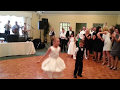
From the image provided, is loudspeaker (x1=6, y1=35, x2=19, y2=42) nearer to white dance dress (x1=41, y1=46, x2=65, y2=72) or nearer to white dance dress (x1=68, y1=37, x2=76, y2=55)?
white dance dress (x1=68, y1=37, x2=76, y2=55)

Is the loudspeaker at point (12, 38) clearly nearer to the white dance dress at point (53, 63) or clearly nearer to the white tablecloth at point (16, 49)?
the white tablecloth at point (16, 49)

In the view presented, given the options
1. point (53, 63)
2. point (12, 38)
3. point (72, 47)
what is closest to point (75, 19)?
point (72, 47)

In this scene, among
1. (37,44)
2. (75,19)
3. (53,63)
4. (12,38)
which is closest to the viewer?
(53,63)

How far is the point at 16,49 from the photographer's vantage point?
6.39 meters

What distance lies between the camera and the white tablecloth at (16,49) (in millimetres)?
6012

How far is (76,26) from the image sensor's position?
10.8 meters

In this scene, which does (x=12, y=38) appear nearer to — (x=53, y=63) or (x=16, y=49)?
(x=16, y=49)

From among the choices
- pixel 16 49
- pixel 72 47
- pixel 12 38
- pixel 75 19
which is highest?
pixel 75 19

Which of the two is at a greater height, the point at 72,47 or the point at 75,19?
the point at 75,19

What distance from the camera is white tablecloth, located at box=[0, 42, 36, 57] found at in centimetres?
601

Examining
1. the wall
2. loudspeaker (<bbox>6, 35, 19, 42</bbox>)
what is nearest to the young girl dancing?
loudspeaker (<bbox>6, 35, 19, 42</bbox>)

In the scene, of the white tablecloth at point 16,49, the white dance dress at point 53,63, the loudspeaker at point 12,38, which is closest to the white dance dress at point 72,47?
the white tablecloth at point 16,49
